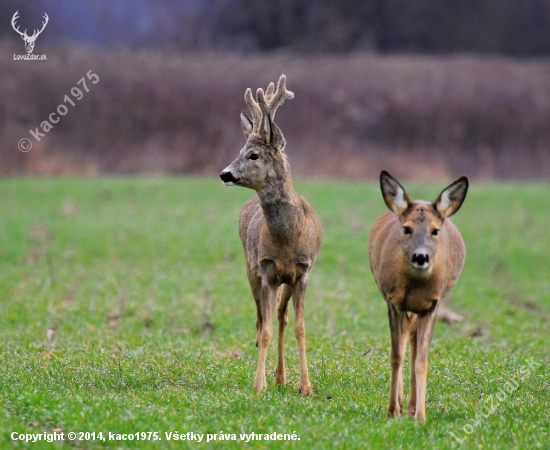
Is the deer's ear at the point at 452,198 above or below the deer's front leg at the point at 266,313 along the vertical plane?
above

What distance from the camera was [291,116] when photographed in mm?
32156

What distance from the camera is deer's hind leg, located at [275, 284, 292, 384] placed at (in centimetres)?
804

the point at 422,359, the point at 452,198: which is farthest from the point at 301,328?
the point at 452,198

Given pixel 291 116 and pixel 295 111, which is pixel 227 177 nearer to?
pixel 291 116

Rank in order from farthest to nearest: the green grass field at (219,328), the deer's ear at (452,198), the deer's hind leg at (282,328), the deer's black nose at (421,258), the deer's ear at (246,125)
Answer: the deer's ear at (246,125) < the deer's hind leg at (282,328) < the deer's ear at (452,198) < the green grass field at (219,328) < the deer's black nose at (421,258)

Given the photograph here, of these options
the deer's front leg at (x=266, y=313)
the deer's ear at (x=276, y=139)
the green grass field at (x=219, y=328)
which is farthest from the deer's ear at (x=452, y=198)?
the deer's front leg at (x=266, y=313)

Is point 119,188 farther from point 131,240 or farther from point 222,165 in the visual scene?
point 131,240

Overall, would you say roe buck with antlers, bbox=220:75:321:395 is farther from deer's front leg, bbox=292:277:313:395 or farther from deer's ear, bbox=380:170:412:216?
deer's ear, bbox=380:170:412:216

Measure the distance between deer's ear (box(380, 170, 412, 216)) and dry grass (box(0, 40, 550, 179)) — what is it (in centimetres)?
2358

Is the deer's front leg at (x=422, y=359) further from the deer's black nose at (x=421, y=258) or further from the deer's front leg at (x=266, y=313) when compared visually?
the deer's front leg at (x=266, y=313)

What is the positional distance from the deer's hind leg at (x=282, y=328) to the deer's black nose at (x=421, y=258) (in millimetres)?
2177

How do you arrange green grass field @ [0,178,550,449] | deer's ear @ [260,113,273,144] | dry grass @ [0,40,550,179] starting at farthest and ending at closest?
dry grass @ [0,40,550,179] < deer's ear @ [260,113,273,144] < green grass field @ [0,178,550,449]

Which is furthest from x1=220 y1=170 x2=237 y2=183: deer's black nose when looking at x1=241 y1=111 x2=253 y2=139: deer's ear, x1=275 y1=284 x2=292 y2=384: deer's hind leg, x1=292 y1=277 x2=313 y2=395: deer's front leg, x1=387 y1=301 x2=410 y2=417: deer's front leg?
x1=387 y1=301 x2=410 y2=417: deer's front leg

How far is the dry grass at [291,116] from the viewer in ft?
101
